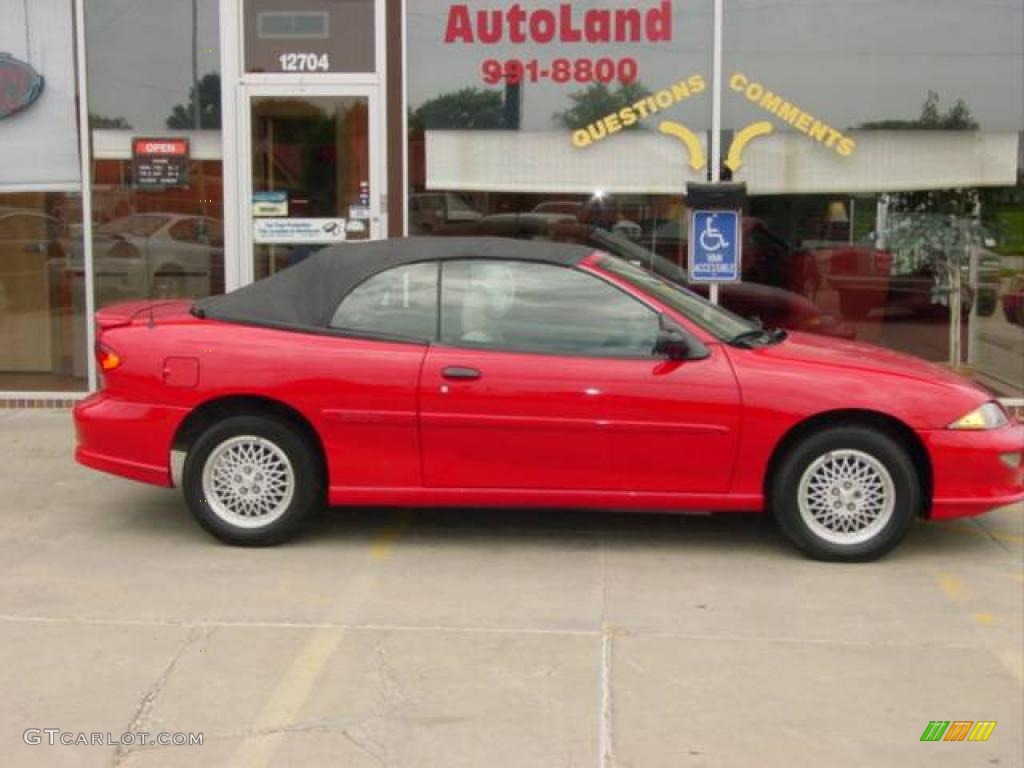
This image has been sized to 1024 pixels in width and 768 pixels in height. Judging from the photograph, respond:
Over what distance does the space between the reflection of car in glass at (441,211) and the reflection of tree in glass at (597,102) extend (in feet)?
3.21

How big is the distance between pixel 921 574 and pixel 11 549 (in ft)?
14.5

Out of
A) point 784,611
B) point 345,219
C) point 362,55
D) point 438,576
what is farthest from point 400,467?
point 362,55

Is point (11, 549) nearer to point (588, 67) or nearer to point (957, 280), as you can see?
point (588, 67)

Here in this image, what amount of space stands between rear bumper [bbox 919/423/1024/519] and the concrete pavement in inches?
13.2

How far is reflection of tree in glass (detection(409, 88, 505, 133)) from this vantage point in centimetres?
917

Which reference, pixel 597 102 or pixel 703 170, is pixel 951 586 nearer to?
pixel 703 170

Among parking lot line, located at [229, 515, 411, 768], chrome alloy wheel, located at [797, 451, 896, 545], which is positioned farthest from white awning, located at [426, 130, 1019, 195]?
parking lot line, located at [229, 515, 411, 768]

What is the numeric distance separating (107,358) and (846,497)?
12.1ft

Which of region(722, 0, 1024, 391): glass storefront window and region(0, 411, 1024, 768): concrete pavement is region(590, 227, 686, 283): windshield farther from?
region(0, 411, 1024, 768): concrete pavement

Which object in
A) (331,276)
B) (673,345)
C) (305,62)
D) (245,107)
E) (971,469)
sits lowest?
(971,469)

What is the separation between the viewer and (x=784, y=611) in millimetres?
5090

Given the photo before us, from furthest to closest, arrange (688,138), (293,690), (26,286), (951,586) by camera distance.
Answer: (26,286)
(688,138)
(951,586)
(293,690)

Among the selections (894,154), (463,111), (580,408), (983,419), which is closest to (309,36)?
(463,111)

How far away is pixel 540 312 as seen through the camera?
587cm
